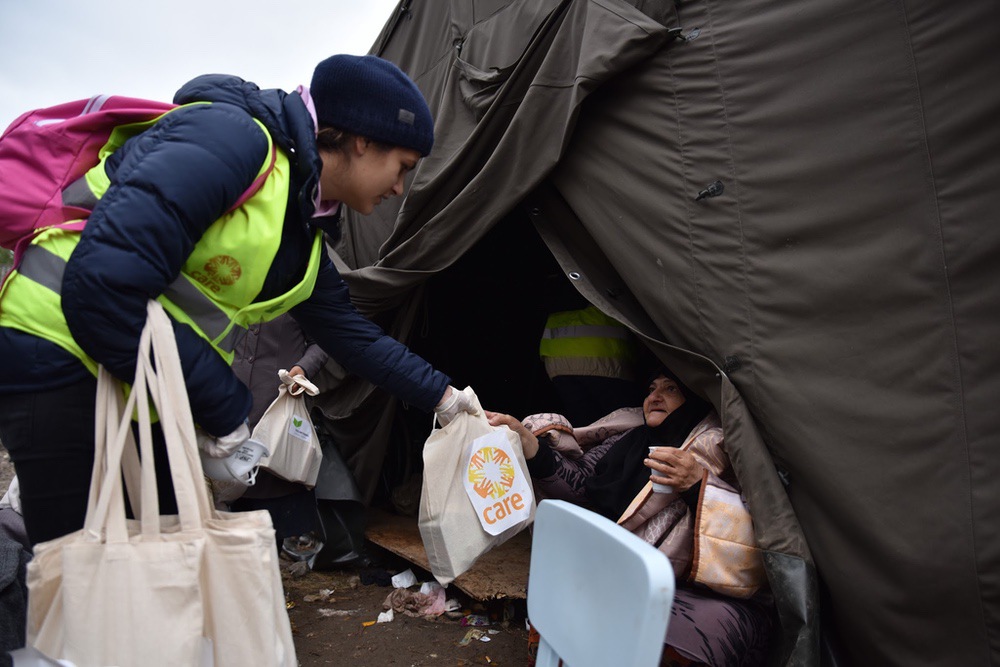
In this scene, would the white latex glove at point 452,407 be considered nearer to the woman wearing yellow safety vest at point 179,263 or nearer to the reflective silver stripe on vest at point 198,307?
the woman wearing yellow safety vest at point 179,263

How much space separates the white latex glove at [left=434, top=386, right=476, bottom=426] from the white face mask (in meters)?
0.75

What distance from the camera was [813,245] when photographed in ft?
5.85

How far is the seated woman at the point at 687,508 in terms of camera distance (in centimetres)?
186

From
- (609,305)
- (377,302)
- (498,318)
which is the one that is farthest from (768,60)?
(498,318)

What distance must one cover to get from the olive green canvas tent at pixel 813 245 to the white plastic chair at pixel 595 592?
33.6 inches

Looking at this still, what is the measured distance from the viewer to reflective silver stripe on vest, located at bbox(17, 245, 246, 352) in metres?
1.18

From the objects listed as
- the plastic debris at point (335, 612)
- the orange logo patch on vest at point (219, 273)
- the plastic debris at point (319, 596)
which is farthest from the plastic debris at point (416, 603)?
the orange logo patch on vest at point (219, 273)

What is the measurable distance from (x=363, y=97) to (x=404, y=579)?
250 centimetres

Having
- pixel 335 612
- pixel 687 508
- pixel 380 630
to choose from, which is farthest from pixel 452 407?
pixel 335 612

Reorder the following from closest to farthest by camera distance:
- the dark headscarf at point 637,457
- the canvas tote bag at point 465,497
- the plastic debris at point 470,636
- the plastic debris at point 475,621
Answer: the canvas tote bag at point 465,497, the dark headscarf at point 637,457, the plastic debris at point 470,636, the plastic debris at point 475,621

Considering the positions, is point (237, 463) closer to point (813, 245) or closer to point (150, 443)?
point (150, 443)

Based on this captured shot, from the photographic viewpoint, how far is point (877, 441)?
1644mm

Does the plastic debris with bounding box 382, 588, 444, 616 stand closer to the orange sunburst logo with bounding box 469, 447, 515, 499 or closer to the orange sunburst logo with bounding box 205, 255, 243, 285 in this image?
the orange sunburst logo with bounding box 469, 447, 515, 499

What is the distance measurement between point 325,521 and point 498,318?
64.3 inches
